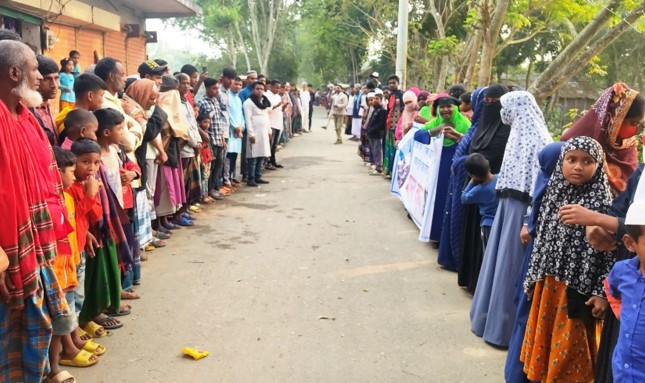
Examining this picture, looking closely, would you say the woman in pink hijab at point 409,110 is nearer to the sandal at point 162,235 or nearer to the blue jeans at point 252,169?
the blue jeans at point 252,169

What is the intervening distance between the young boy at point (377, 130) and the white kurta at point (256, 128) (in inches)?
97.4

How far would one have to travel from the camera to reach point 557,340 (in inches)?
125

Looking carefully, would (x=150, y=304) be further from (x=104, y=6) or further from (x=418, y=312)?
Answer: (x=104, y=6)

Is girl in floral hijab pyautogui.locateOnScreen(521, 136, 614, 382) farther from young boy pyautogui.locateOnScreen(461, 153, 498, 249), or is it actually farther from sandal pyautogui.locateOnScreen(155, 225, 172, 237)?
sandal pyautogui.locateOnScreen(155, 225, 172, 237)

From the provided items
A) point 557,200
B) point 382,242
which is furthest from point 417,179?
point 557,200

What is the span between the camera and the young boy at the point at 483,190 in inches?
180

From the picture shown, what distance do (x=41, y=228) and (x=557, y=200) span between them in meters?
2.64

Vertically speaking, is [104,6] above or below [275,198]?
above

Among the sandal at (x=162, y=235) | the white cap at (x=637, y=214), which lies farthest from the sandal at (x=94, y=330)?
the white cap at (x=637, y=214)

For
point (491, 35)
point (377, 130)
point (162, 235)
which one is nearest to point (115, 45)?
point (377, 130)

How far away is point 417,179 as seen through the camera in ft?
24.9

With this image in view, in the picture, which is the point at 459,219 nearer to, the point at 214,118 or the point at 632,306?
the point at 632,306

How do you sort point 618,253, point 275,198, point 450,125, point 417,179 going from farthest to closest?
point 275,198, point 417,179, point 450,125, point 618,253

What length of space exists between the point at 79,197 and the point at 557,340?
9.67 ft
